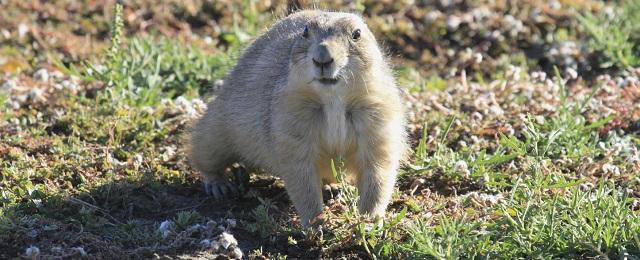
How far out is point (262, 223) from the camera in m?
5.88

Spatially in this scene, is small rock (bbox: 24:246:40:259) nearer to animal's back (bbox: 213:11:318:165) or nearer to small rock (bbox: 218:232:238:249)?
small rock (bbox: 218:232:238:249)

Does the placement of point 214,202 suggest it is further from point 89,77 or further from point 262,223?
point 89,77

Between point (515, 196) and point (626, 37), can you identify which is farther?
point (626, 37)

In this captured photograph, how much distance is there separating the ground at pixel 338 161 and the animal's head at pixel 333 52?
61 centimetres

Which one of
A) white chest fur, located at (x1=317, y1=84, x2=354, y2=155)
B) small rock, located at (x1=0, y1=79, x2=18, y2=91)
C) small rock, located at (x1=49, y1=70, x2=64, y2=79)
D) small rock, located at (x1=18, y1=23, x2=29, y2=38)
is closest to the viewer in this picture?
white chest fur, located at (x1=317, y1=84, x2=354, y2=155)

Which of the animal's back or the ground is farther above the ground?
the animal's back

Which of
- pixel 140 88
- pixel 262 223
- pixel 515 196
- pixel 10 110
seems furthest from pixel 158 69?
pixel 515 196

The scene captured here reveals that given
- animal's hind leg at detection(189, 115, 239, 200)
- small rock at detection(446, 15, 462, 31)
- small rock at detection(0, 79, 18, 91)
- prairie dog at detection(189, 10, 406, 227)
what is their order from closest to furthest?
1. prairie dog at detection(189, 10, 406, 227)
2. animal's hind leg at detection(189, 115, 239, 200)
3. small rock at detection(0, 79, 18, 91)
4. small rock at detection(446, 15, 462, 31)

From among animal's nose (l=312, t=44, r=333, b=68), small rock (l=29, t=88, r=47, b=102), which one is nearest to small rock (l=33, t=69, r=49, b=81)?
small rock (l=29, t=88, r=47, b=102)

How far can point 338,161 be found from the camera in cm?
597

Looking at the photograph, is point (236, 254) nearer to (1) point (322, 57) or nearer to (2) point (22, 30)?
(1) point (322, 57)

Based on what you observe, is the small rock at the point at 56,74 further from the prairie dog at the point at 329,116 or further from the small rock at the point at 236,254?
the small rock at the point at 236,254

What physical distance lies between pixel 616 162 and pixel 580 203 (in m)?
1.70

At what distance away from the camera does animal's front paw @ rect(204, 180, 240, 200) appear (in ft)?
22.4
